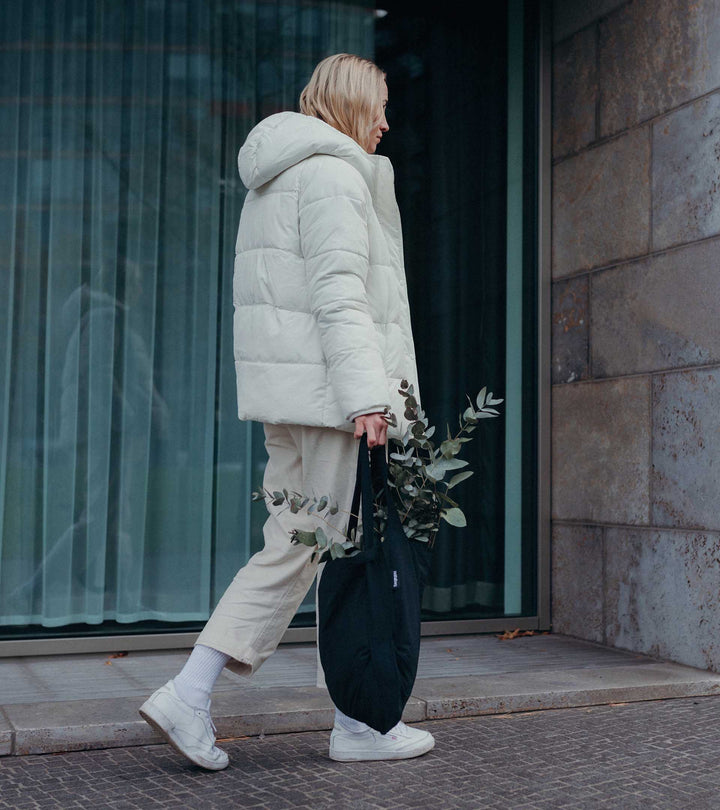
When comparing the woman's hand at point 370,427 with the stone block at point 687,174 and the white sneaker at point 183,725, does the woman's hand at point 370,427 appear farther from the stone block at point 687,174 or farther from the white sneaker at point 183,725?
the stone block at point 687,174

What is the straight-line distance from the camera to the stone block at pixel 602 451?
16.2ft

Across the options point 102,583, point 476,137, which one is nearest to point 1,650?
point 102,583

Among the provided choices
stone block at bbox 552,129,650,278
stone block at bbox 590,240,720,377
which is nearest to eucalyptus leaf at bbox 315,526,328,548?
stone block at bbox 590,240,720,377

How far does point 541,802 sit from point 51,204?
3360 millimetres

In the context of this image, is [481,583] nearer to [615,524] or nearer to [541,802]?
[615,524]

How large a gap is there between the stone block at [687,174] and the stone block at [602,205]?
90 millimetres

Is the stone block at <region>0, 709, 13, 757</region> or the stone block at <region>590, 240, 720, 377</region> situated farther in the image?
the stone block at <region>590, 240, 720, 377</region>

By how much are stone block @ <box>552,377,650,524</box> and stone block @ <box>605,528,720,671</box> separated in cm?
15

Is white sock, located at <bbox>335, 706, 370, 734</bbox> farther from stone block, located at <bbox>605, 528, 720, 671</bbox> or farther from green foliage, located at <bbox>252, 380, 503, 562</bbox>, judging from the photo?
stone block, located at <bbox>605, 528, 720, 671</bbox>

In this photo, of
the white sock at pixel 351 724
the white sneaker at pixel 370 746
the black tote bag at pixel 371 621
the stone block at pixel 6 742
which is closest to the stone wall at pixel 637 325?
the white sneaker at pixel 370 746

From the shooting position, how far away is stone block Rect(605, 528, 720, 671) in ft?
14.8

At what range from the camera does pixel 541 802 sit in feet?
9.50

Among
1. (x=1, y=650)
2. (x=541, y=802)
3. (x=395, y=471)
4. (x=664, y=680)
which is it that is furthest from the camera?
(x=1, y=650)

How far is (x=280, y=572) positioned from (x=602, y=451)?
244 cm
